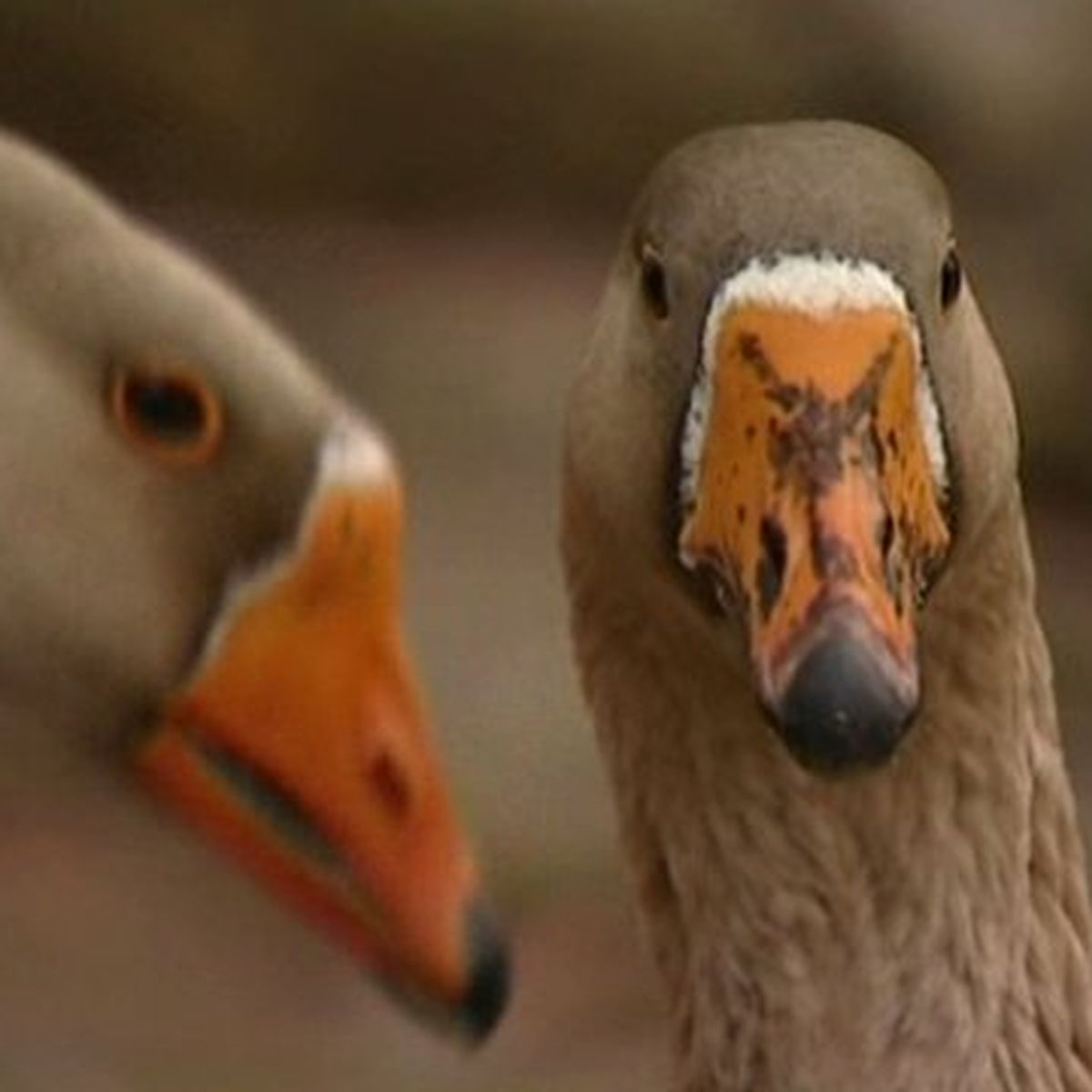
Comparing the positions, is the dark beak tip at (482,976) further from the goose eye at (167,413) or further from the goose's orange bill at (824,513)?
the goose's orange bill at (824,513)

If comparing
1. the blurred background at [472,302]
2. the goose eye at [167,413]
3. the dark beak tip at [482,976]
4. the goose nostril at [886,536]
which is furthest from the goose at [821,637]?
the blurred background at [472,302]

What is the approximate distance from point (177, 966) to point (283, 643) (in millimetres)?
1864

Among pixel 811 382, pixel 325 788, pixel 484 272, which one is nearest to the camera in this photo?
pixel 811 382

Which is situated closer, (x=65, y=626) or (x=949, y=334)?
(x=949, y=334)

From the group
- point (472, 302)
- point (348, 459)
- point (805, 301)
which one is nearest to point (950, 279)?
point (805, 301)

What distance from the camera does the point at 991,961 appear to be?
7.35 ft

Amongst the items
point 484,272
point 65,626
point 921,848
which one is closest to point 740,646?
point 921,848

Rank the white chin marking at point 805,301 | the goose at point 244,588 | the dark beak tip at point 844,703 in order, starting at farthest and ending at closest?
1. the goose at point 244,588
2. the white chin marking at point 805,301
3. the dark beak tip at point 844,703

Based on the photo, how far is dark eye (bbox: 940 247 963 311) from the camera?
2.05 m

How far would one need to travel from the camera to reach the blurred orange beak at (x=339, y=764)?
241 centimetres

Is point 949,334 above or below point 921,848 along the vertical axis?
above

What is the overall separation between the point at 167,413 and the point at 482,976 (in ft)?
A: 1.04

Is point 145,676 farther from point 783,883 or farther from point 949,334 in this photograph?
point 949,334

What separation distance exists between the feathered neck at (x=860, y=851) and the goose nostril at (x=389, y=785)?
15 cm
